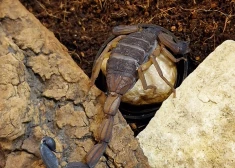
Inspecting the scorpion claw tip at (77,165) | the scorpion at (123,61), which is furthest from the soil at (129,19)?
the scorpion claw tip at (77,165)

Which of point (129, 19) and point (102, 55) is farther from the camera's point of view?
point (129, 19)

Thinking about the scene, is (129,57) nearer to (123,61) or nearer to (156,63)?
(123,61)

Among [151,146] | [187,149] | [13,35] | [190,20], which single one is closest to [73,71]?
[13,35]

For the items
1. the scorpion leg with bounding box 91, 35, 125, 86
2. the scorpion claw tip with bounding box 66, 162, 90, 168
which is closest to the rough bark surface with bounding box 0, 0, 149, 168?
the scorpion claw tip with bounding box 66, 162, 90, 168

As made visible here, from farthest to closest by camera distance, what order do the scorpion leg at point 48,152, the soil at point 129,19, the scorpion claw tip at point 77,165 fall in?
the soil at point 129,19 < the scorpion claw tip at point 77,165 < the scorpion leg at point 48,152

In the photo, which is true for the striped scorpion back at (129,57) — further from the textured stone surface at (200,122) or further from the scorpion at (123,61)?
the textured stone surface at (200,122)

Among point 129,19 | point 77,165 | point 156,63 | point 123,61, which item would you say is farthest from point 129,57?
point 77,165

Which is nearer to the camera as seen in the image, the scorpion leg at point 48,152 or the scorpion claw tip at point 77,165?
the scorpion leg at point 48,152
